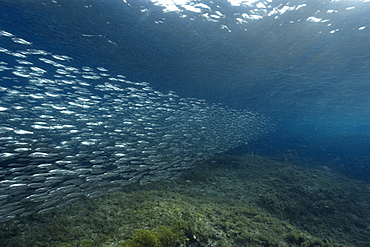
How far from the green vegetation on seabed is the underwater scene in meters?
0.05

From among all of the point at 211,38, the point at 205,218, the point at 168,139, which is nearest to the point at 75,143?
the point at 168,139

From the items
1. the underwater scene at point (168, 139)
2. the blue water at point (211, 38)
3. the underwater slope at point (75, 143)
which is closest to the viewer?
the underwater scene at point (168, 139)

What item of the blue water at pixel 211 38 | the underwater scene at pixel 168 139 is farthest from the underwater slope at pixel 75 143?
the blue water at pixel 211 38

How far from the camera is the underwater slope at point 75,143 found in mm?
6871

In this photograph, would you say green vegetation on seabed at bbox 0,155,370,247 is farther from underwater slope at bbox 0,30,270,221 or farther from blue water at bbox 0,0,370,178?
blue water at bbox 0,0,370,178

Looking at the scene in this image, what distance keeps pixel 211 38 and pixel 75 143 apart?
11078 millimetres

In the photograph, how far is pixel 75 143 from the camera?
486 inches

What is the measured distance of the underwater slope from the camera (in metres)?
6.87

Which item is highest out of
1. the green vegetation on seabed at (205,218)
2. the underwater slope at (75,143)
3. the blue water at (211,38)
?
the blue water at (211,38)

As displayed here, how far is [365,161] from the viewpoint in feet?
76.0

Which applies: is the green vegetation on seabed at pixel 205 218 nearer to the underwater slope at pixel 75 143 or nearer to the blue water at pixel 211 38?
the underwater slope at pixel 75 143

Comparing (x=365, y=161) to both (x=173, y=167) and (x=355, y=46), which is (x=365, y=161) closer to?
(x=355, y=46)

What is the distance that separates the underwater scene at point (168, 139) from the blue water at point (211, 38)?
9cm

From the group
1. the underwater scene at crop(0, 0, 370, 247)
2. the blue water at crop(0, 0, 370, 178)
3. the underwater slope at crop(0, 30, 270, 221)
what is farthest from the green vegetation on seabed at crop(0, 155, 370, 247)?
the blue water at crop(0, 0, 370, 178)
